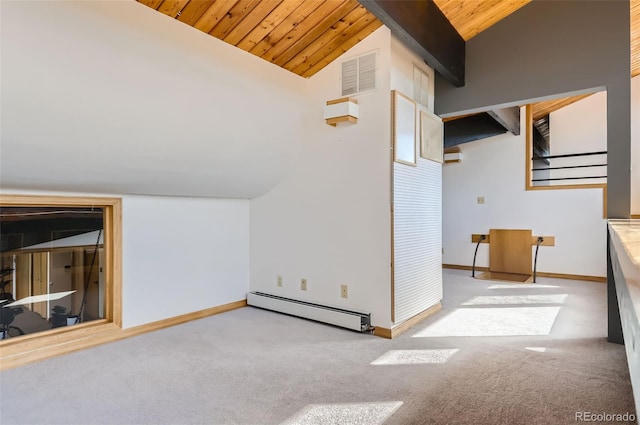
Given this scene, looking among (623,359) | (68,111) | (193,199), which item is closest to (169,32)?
(68,111)

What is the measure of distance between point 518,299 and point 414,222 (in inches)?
77.2

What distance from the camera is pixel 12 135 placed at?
215cm

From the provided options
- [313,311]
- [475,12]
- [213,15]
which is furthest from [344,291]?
[475,12]

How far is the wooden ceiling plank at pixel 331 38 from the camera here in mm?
2883

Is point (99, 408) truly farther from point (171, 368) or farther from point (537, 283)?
point (537, 283)

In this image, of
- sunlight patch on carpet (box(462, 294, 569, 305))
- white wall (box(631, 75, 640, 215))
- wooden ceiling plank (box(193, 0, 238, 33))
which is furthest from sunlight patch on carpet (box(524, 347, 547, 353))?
white wall (box(631, 75, 640, 215))

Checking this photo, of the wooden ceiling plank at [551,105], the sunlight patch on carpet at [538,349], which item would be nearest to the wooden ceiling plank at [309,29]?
the sunlight patch on carpet at [538,349]

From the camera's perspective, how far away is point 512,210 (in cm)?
612

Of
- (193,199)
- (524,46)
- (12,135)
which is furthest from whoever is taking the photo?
(193,199)

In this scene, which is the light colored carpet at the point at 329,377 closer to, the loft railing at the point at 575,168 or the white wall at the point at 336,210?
the white wall at the point at 336,210

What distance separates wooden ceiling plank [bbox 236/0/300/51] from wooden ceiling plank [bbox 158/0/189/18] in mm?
525

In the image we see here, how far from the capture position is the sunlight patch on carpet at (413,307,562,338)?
318cm

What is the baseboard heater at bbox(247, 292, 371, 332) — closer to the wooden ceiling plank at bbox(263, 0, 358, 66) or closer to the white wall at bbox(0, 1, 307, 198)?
the white wall at bbox(0, 1, 307, 198)

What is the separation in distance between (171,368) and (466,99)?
358 cm
